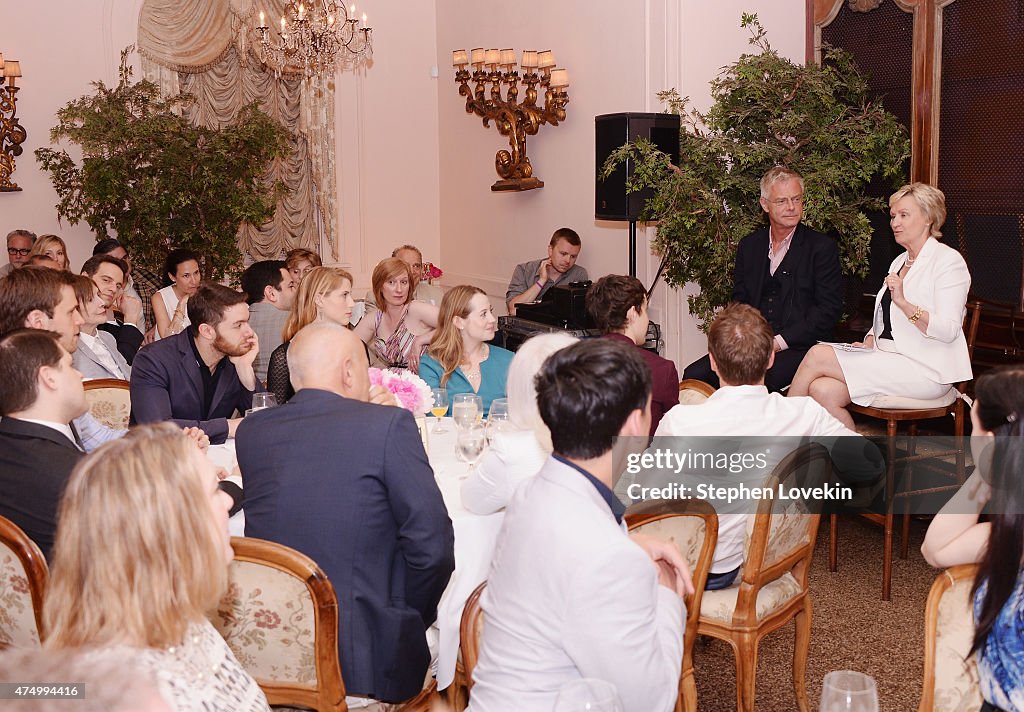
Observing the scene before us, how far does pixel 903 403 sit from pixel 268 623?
123 inches

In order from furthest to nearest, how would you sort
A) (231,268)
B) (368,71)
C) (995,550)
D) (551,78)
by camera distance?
1. (368,71)
2. (231,268)
3. (551,78)
4. (995,550)

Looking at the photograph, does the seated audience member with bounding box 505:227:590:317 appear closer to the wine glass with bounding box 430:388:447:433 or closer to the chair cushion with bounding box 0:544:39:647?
the wine glass with bounding box 430:388:447:433

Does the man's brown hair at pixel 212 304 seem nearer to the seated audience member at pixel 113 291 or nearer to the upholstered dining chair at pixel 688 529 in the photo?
the seated audience member at pixel 113 291

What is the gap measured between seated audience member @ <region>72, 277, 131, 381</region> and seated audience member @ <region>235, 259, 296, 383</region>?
27.9 inches

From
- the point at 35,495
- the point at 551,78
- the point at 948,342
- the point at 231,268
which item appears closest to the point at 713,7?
the point at 551,78

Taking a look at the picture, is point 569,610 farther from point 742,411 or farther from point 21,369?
point 21,369

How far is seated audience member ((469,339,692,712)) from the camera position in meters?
1.67

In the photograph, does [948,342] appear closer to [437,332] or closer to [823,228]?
[823,228]

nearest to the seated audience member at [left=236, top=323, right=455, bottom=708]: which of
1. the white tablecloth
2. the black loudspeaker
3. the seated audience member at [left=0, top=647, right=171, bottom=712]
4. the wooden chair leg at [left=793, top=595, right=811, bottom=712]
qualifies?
the white tablecloth

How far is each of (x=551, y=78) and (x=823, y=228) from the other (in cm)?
298

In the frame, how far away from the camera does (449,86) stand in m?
9.73

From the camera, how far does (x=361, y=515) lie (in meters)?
2.35

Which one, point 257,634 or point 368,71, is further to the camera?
point 368,71

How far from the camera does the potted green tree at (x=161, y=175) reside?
24.6 feet
